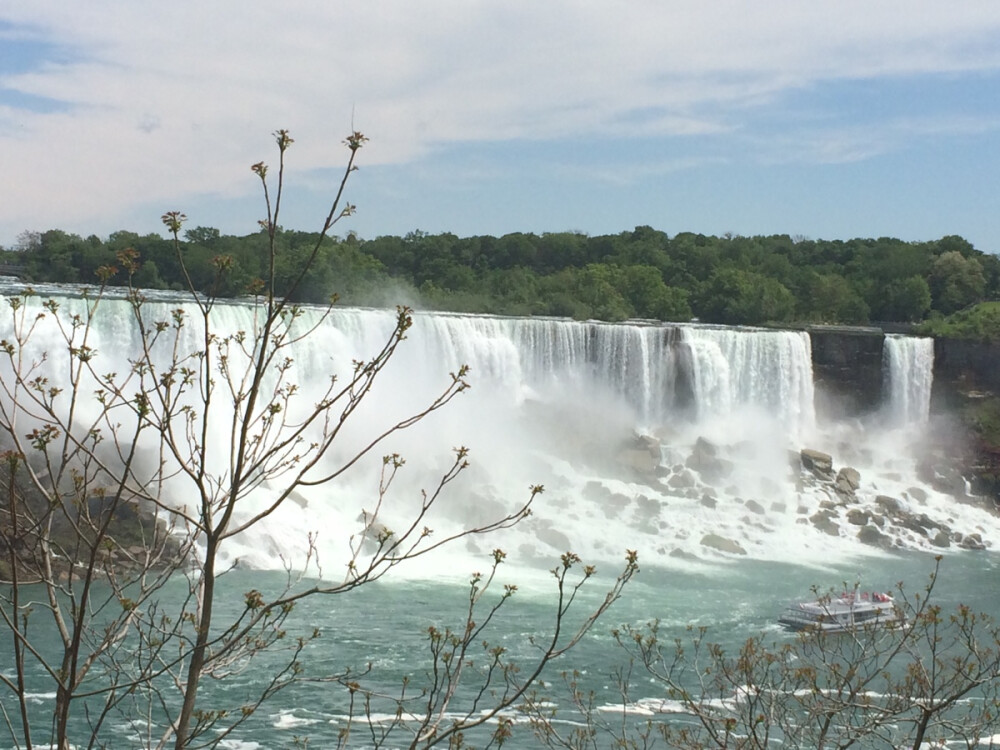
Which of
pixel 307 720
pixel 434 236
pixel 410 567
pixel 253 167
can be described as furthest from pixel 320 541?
pixel 434 236

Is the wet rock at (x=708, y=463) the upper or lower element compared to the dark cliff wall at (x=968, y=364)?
lower

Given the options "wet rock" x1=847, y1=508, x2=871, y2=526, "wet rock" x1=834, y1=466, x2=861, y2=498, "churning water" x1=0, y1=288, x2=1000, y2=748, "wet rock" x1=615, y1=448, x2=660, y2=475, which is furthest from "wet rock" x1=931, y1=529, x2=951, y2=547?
"wet rock" x1=615, y1=448, x2=660, y2=475

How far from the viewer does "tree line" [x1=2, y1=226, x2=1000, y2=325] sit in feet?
130

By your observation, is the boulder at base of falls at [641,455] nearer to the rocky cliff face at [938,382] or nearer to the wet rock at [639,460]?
the wet rock at [639,460]

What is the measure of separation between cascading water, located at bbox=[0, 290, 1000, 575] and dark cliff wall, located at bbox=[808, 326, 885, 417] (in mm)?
533

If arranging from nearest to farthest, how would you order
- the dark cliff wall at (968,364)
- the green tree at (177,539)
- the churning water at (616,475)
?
the green tree at (177,539) < the churning water at (616,475) < the dark cliff wall at (968,364)

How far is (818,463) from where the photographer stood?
30.3 m

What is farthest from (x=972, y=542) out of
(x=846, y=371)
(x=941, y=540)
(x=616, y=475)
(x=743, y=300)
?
(x=743, y=300)

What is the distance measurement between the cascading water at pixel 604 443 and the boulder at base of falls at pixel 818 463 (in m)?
0.19

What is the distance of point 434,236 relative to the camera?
167ft

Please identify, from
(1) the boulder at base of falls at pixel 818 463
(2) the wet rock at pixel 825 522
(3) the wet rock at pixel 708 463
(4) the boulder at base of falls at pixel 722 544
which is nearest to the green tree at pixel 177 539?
(4) the boulder at base of falls at pixel 722 544

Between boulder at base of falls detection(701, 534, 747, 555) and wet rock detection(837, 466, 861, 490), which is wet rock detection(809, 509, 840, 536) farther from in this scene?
boulder at base of falls detection(701, 534, 747, 555)

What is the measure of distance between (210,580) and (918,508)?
27.8 m

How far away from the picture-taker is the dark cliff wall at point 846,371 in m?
34.2
